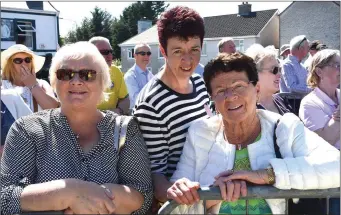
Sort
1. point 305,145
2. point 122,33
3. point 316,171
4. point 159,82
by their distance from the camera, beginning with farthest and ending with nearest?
point 122,33 < point 159,82 < point 305,145 < point 316,171

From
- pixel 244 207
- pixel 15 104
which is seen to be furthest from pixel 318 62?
pixel 15 104

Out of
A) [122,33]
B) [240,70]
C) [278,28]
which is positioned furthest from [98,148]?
[122,33]

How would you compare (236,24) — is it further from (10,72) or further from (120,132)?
(120,132)

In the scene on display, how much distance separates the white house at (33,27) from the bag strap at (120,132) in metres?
19.8

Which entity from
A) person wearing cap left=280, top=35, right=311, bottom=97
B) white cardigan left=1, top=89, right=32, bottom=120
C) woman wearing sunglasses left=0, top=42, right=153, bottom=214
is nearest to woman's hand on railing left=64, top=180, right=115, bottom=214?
woman wearing sunglasses left=0, top=42, right=153, bottom=214

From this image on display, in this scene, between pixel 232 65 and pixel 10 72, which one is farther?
pixel 10 72

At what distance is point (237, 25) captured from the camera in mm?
42531

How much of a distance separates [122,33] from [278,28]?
30.5 metres

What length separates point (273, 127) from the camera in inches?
97.7

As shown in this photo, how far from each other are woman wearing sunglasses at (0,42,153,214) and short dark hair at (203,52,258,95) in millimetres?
581

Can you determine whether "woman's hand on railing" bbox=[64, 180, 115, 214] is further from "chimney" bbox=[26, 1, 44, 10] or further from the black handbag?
"chimney" bbox=[26, 1, 44, 10]

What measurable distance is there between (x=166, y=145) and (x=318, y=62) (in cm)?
197

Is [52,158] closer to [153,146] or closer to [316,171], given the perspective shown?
[153,146]

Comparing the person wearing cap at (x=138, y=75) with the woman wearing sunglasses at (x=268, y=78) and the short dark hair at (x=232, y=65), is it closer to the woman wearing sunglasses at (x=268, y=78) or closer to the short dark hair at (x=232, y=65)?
the woman wearing sunglasses at (x=268, y=78)
